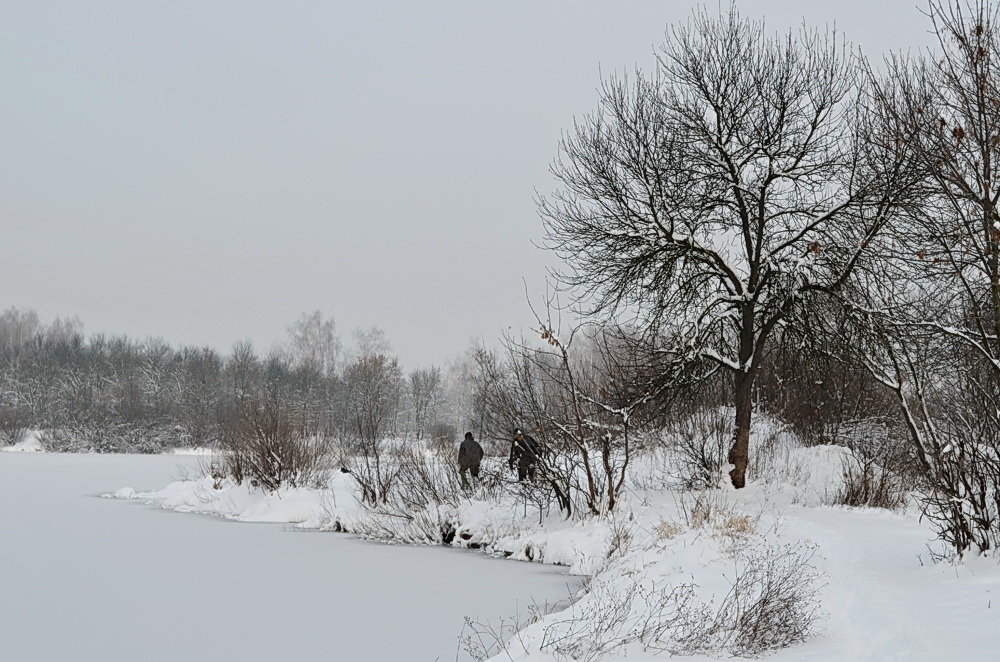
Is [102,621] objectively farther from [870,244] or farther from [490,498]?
[870,244]

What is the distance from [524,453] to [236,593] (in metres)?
5.51

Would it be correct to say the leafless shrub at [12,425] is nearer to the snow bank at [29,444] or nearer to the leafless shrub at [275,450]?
the snow bank at [29,444]

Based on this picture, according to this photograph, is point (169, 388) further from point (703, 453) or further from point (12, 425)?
point (703, 453)

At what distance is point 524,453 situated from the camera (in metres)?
13.9

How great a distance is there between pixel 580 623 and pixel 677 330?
9911 millimetres

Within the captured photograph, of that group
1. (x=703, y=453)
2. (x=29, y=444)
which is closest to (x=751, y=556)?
(x=703, y=453)

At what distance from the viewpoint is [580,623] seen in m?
6.76

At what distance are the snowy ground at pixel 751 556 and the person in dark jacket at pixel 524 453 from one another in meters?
0.94

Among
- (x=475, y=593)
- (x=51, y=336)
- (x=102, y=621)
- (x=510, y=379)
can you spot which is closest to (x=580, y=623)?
(x=475, y=593)

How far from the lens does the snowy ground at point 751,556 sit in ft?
18.2

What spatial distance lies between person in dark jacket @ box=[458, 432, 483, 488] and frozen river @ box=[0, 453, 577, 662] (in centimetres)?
183

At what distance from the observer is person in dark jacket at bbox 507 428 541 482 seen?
1367 cm

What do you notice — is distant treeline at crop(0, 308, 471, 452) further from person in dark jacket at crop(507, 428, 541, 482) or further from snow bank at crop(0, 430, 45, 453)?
person in dark jacket at crop(507, 428, 541, 482)

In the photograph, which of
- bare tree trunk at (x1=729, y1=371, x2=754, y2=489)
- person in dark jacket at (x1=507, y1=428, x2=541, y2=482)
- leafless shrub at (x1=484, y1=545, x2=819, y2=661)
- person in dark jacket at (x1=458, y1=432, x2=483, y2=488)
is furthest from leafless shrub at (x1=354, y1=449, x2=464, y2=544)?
leafless shrub at (x1=484, y1=545, x2=819, y2=661)
